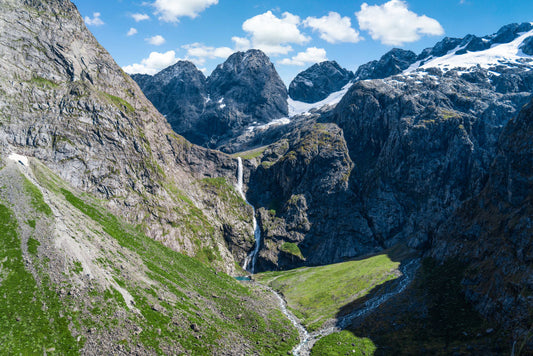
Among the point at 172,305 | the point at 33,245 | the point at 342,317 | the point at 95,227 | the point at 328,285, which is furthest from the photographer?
the point at 328,285

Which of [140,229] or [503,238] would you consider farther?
[140,229]

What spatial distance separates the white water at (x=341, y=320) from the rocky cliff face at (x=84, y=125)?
77.7 metres

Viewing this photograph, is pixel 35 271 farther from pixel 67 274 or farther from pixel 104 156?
pixel 104 156

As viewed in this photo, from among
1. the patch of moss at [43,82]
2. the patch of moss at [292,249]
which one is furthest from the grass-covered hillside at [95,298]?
the patch of moss at [292,249]

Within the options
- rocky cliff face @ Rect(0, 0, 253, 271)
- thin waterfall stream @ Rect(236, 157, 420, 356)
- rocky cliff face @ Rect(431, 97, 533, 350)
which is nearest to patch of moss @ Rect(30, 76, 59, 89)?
rocky cliff face @ Rect(0, 0, 253, 271)

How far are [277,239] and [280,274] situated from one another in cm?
3057

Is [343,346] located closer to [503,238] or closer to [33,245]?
[503,238]

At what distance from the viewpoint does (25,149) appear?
125 m

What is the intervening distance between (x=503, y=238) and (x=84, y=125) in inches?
6677

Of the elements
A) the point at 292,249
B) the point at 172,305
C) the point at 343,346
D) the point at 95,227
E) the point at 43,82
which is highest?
the point at 43,82

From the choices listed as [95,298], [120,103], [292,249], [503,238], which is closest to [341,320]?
[503,238]

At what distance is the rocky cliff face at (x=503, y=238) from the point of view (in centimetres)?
6469

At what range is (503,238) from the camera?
83938 millimetres

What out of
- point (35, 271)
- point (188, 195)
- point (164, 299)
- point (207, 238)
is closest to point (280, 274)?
point (207, 238)
